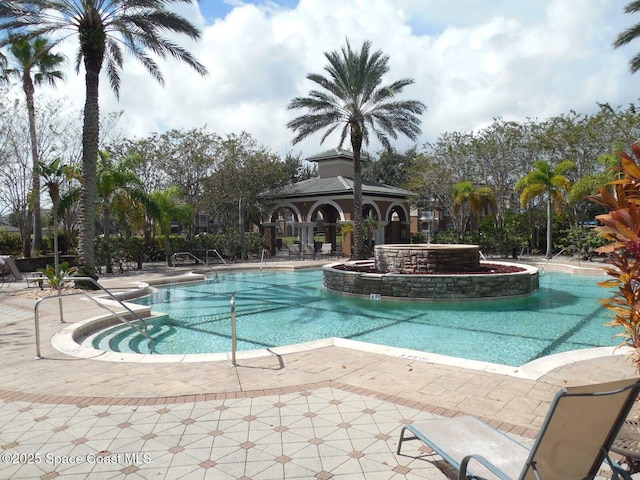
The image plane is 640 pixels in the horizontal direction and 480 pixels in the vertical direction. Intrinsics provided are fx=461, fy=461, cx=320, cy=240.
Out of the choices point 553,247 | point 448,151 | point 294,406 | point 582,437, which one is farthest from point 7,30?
point 553,247

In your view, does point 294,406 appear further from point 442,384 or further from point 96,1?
point 96,1

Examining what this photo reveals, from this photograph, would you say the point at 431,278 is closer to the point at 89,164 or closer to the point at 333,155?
the point at 89,164

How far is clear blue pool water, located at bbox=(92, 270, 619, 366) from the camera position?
8562 mm

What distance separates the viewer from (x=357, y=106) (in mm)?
22891

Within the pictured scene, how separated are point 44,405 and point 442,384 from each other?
4.33 m

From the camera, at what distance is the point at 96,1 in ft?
47.2

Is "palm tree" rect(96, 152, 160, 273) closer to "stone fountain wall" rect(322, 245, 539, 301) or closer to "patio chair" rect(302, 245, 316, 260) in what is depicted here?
"stone fountain wall" rect(322, 245, 539, 301)

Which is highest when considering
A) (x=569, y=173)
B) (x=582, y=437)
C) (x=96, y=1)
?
(x=96, y=1)

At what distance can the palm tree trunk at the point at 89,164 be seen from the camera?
1493 centimetres

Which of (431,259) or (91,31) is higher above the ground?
(91,31)

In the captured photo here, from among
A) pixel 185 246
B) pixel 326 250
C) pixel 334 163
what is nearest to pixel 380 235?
A: pixel 326 250

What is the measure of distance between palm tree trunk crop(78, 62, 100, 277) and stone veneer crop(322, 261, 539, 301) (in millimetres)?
8990

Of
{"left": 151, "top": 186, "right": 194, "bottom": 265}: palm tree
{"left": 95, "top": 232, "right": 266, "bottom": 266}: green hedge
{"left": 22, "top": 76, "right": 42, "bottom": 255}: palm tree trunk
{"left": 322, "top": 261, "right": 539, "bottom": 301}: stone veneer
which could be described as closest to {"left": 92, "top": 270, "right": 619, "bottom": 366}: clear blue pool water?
{"left": 322, "top": 261, "right": 539, "bottom": 301}: stone veneer

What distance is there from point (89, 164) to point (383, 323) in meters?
10.8
